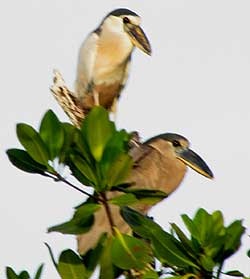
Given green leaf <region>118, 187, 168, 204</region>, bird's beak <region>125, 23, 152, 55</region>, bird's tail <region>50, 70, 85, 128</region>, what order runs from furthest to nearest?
bird's beak <region>125, 23, 152, 55</region>, bird's tail <region>50, 70, 85, 128</region>, green leaf <region>118, 187, 168, 204</region>

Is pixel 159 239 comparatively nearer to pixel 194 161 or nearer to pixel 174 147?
pixel 194 161

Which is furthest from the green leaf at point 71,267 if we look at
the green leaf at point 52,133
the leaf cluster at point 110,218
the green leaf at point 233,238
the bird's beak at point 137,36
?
the bird's beak at point 137,36

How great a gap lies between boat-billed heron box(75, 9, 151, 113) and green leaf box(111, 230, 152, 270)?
449cm

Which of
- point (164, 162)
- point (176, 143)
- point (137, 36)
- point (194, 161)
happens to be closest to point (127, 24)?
point (137, 36)

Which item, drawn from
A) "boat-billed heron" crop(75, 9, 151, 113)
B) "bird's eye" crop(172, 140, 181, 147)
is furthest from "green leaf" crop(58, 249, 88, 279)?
"boat-billed heron" crop(75, 9, 151, 113)

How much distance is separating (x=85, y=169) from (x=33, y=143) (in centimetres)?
17

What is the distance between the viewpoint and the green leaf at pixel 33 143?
235 centimetres

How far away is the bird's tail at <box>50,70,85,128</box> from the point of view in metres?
4.87

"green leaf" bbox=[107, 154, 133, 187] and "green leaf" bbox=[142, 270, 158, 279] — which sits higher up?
"green leaf" bbox=[107, 154, 133, 187]

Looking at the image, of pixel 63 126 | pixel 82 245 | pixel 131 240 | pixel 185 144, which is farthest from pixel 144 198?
pixel 185 144

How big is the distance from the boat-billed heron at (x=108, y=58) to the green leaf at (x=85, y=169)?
4.48m

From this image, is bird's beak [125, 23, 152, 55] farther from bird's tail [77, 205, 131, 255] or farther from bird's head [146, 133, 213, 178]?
bird's tail [77, 205, 131, 255]

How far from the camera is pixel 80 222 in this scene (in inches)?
92.0

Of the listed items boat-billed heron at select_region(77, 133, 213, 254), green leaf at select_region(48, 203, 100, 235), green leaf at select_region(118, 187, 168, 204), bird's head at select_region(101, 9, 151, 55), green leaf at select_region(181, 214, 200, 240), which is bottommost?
green leaf at select_region(48, 203, 100, 235)
